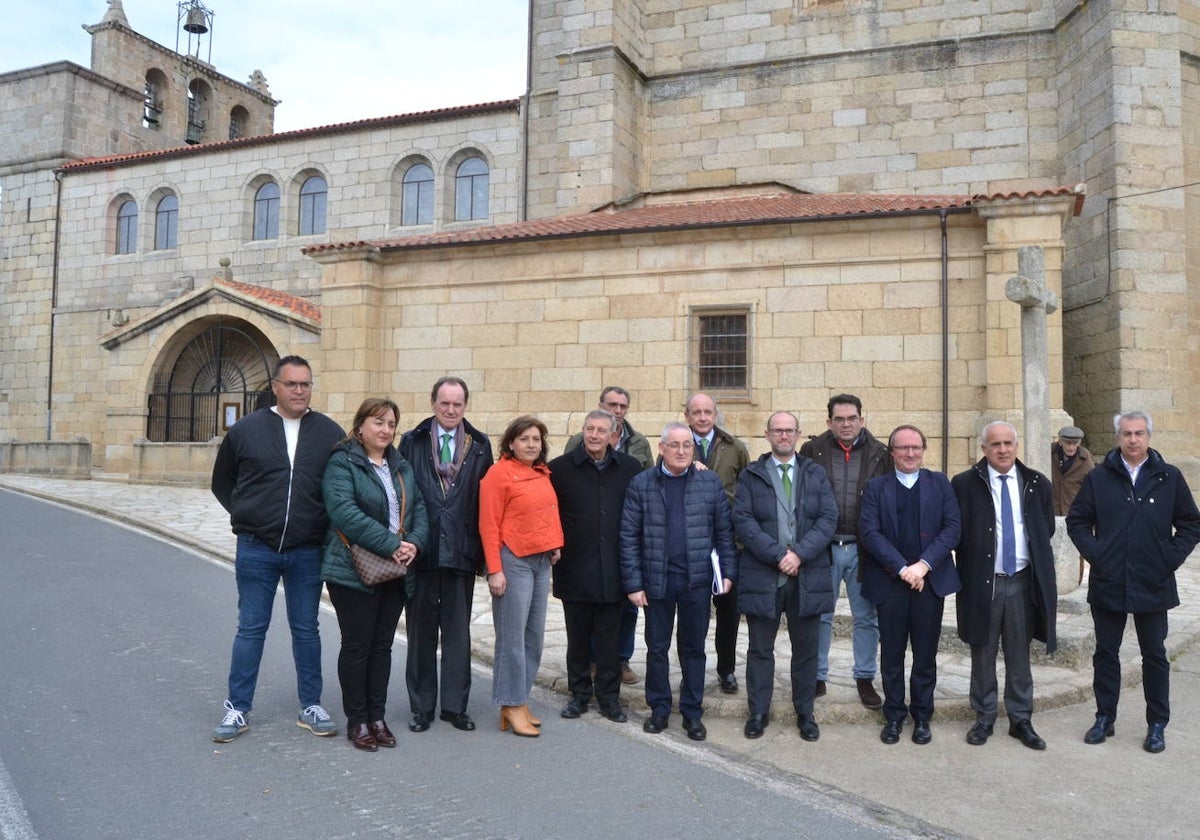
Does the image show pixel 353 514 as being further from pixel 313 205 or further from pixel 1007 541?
pixel 313 205

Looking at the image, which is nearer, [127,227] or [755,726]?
[755,726]

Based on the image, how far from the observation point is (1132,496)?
209 inches

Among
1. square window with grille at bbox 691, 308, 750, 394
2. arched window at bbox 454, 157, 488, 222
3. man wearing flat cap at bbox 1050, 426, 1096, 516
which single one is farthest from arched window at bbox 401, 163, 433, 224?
man wearing flat cap at bbox 1050, 426, 1096, 516

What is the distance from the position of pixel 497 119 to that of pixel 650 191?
518 centimetres

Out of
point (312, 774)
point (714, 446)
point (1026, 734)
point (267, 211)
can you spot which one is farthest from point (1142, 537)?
point (267, 211)

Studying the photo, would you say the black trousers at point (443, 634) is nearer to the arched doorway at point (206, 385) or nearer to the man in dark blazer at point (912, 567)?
the man in dark blazer at point (912, 567)

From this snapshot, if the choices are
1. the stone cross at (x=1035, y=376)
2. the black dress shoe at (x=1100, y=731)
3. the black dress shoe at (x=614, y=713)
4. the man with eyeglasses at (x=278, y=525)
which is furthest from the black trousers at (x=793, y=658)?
the stone cross at (x=1035, y=376)

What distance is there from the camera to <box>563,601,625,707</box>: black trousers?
18.3 ft

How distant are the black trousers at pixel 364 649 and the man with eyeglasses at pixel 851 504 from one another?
2639mm

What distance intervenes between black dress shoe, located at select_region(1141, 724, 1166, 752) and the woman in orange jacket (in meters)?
3.36

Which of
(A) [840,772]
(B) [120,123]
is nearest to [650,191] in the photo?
(A) [840,772]

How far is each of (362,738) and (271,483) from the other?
139cm

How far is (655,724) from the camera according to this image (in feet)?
17.5

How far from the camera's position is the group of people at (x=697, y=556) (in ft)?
16.7
